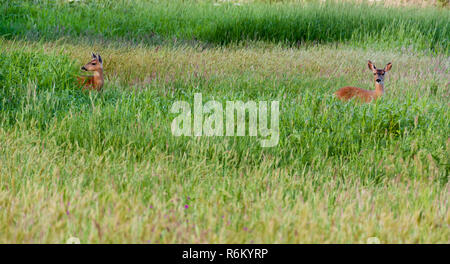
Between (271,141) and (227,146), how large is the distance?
0.52m

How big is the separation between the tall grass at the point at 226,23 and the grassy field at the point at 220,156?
1233mm

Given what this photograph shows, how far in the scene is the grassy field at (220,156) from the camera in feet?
10.2

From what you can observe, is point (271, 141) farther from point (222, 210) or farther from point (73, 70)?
point (73, 70)

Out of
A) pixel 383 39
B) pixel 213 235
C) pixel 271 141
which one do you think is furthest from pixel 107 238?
pixel 383 39

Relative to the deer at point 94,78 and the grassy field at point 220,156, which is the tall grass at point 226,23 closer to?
the grassy field at point 220,156

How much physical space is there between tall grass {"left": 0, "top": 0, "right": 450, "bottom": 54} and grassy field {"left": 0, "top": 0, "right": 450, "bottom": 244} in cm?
123

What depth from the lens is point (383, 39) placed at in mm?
13094

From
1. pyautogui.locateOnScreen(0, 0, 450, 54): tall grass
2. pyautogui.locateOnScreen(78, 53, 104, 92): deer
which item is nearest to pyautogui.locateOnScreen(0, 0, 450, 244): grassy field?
pyautogui.locateOnScreen(78, 53, 104, 92): deer

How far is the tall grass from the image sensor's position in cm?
1316

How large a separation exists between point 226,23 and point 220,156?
971 cm

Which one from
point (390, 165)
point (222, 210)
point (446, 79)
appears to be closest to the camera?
point (222, 210)

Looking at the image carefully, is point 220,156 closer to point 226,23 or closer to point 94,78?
point 94,78

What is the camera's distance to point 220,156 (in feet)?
15.7

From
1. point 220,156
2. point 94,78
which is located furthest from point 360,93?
point 94,78
